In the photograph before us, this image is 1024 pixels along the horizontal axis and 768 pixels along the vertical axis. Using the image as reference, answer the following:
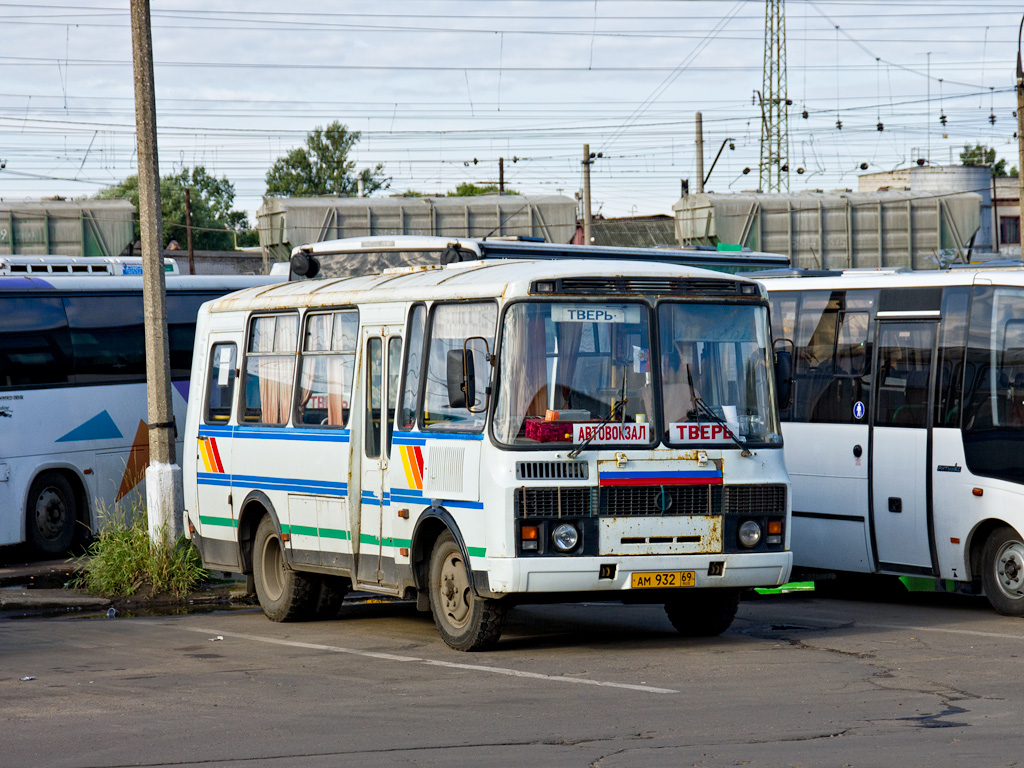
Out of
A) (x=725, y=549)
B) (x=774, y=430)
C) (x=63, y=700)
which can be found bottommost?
(x=63, y=700)

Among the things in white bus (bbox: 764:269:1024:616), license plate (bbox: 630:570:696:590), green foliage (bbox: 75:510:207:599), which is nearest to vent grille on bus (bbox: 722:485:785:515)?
license plate (bbox: 630:570:696:590)

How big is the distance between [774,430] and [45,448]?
10767mm

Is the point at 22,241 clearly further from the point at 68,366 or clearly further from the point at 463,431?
the point at 463,431

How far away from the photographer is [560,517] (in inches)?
398

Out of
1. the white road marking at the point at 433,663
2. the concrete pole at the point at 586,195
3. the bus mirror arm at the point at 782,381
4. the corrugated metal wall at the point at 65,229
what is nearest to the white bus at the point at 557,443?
the bus mirror arm at the point at 782,381

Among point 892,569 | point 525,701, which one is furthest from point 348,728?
point 892,569

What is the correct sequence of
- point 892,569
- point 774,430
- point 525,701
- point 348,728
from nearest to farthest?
point 348,728, point 525,701, point 774,430, point 892,569

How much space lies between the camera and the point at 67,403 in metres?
18.7

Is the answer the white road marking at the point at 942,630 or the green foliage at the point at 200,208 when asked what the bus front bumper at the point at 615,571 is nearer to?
the white road marking at the point at 942,630

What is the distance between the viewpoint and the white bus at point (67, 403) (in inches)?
713

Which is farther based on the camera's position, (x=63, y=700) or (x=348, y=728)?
(x=63, y=700)

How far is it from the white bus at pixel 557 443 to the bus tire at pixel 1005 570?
269 centimetres

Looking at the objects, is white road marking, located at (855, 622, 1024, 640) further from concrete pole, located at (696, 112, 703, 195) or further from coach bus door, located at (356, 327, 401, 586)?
concrete pole, located at (696, 112, 703, 195)

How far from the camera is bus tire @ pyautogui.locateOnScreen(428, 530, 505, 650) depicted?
34.4 ft
